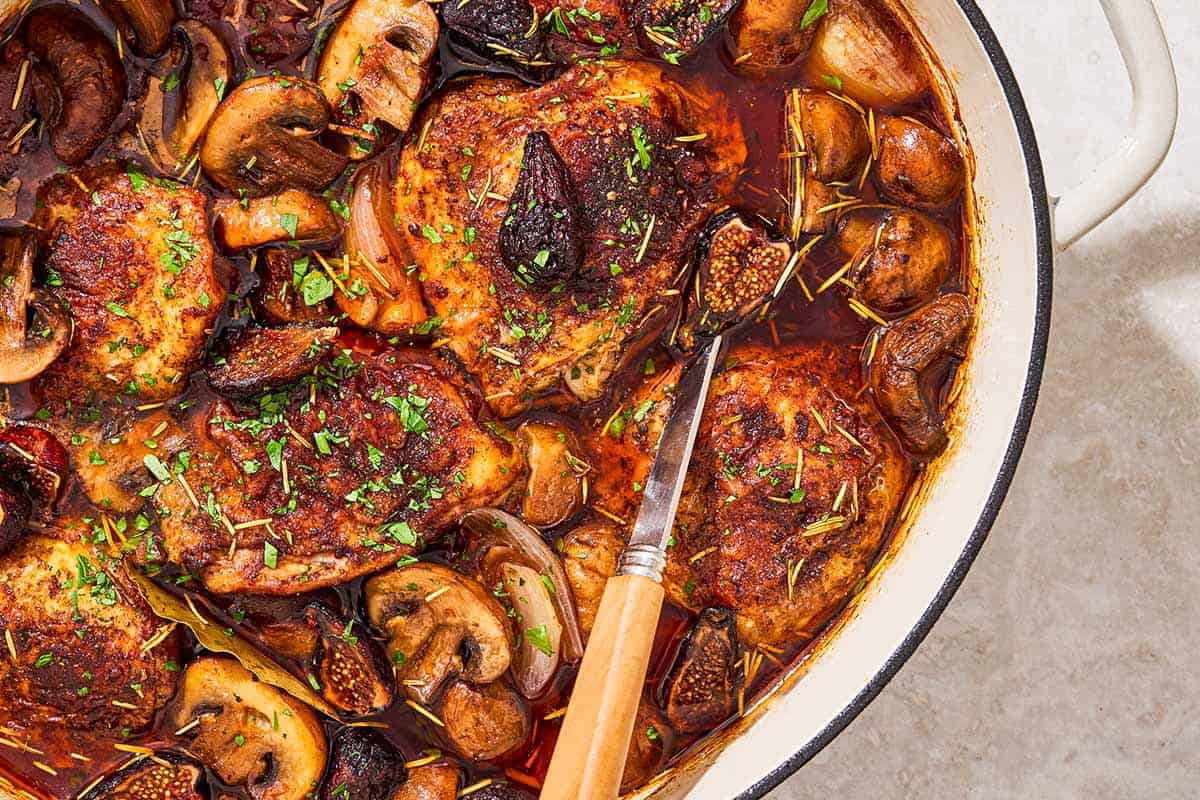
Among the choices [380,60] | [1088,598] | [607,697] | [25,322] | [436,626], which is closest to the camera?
[607,697]

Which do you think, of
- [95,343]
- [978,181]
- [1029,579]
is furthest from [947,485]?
[95,343]

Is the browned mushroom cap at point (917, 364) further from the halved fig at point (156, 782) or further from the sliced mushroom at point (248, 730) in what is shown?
the halved fig at point (156, 782)

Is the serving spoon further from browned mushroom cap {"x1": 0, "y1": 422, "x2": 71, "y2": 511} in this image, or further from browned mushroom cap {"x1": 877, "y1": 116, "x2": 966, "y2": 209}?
browned mushroom cap {"x1": 0, "y1": 422, "x2": 71, "y2": 511}

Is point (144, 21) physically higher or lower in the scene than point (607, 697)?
higher

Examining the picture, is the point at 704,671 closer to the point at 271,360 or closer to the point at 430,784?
the point at 430,784

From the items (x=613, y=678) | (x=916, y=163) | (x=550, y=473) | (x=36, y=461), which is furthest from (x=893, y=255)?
(x=36, y=461)

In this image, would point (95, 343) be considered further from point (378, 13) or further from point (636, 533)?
point (636, 533)

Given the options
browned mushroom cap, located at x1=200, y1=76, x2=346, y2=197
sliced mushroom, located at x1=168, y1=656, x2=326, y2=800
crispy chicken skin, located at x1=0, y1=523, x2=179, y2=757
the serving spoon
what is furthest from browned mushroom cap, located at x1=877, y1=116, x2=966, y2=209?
crispy chicken skin, located at x1=0, y1=523, x2=179, y2=757
